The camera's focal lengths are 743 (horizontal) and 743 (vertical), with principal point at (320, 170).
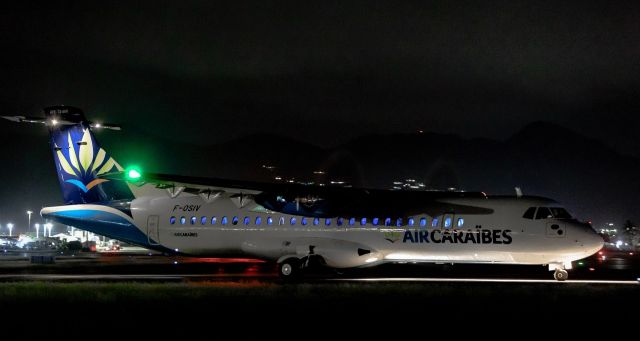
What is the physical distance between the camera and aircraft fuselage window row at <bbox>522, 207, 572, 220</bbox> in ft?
88.0

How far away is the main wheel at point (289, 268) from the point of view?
96.5 feet

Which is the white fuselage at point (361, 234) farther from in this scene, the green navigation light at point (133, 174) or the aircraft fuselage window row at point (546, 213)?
the green navigation light at point (133, 174)

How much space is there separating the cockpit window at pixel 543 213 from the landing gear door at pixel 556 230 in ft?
1.10

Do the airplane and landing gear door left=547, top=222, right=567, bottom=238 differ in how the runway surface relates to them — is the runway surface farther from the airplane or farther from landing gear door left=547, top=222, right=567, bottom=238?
landing gear door left=547, top=222, right=567, bottom=238

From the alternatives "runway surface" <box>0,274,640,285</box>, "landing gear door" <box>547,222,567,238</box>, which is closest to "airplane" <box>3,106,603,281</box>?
"landing gear door" <box>547,222,567,238</box>

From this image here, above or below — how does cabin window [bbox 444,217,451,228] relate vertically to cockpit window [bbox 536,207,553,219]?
below

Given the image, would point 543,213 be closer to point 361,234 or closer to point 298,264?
point 361,234

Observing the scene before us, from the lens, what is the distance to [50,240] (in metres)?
92.4

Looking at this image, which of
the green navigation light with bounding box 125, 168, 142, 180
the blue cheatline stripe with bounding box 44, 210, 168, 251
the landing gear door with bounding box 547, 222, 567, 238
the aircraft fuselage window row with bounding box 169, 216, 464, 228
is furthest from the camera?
the blue cheatline stripe with bounding box 44, 210, 168, 251

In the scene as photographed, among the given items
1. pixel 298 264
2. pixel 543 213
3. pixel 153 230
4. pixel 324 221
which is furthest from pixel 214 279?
pixel 543 213

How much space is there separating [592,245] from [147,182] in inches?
691

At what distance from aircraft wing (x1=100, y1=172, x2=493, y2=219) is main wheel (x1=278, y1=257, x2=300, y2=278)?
80.2 inches

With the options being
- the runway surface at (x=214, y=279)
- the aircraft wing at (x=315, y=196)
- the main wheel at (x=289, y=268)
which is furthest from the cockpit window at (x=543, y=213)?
the main wheel at (x=289, y=268)

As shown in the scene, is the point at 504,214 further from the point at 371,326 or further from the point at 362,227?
the point at 371,326
